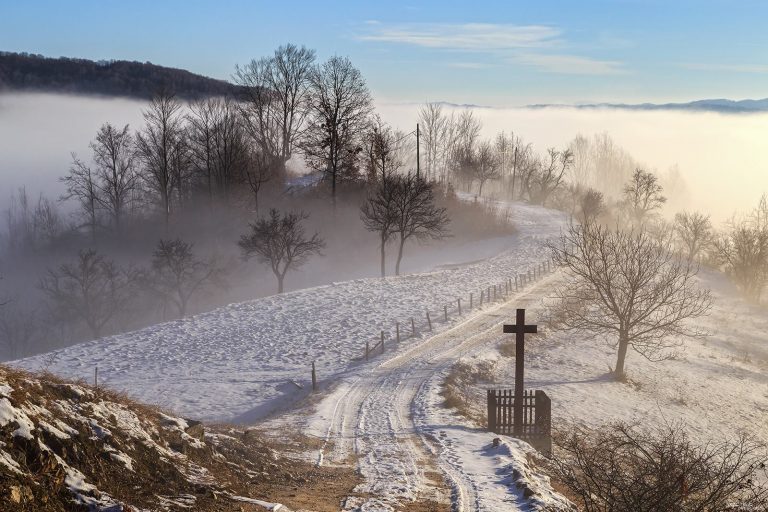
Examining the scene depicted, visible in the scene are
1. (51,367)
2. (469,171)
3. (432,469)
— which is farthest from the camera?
(469,171)

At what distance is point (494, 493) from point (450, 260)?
52.6 metres

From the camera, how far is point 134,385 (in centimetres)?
2602

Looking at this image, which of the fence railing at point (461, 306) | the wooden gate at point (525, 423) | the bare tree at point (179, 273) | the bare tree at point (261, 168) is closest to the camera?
the wooden gate at point (525, 423)

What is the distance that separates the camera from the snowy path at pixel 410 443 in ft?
42.4

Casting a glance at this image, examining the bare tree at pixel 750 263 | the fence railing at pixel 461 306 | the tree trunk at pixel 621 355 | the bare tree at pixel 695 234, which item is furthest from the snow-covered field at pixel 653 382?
the bare tree at pixel 695 234

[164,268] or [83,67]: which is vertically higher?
[83,67]

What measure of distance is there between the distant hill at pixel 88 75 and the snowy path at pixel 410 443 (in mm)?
132483

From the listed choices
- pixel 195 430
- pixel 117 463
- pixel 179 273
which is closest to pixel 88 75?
pixel 179 273

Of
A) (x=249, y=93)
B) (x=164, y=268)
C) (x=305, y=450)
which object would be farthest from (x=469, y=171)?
(x=305, y=450)

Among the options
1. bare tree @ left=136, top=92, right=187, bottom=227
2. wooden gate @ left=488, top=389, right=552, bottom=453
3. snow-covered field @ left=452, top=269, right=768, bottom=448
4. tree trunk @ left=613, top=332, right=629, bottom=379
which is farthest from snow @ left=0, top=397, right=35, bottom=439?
bare tree @ left=136, top=92, right=187, bottom=227

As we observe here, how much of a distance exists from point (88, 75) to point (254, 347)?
470ft

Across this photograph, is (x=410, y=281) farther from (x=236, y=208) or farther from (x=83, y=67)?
(x=83, y=67)

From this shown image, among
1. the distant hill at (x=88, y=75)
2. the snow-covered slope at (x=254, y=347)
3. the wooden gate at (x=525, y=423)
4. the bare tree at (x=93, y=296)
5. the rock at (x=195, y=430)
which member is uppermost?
the distant hill at (x=88, y=75)

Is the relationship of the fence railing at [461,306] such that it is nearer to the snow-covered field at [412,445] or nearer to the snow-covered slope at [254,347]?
the snow-covered slope at [254,347]
